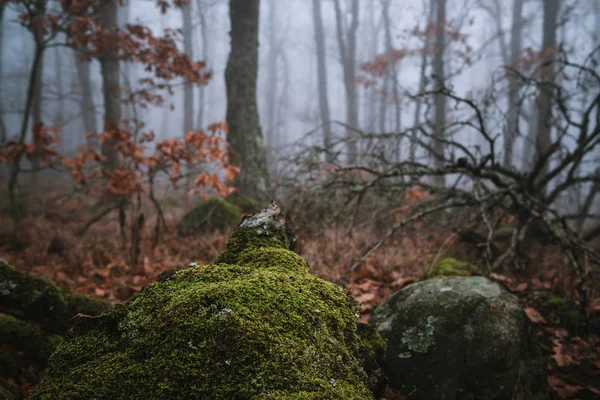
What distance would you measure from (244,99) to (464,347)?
6234mm

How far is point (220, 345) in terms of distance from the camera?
3.52 ft

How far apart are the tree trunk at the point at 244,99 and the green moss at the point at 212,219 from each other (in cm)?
94

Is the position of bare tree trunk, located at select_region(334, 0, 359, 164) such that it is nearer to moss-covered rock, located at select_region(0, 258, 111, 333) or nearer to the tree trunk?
the tree trunk

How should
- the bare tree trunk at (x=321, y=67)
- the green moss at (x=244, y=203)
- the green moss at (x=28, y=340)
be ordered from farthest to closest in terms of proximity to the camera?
the bare tree trunk at (x=321, y=67) < the green moss at (x=244, y=203) < the green moss at (x=28, y=340)

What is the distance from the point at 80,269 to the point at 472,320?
459 centimetres

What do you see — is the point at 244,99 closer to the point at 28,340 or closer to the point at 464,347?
the point at 28,340

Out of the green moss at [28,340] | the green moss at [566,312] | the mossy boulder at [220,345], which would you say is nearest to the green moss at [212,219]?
the green moss at [28,340]

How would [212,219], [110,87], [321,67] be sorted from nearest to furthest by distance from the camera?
[212,219] < [110,87] < [321,67]

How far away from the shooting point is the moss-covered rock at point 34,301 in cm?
195

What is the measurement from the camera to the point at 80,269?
449 cm

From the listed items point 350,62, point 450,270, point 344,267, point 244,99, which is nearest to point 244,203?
point 244,99

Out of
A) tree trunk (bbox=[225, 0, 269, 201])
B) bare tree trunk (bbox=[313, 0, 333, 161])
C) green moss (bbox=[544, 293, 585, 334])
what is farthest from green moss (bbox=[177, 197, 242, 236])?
bare tree trunk (bbox=[313, 0, 333, 161])

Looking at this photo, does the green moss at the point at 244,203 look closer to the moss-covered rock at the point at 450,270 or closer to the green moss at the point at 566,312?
the moss-covered rock at the point at 450,270

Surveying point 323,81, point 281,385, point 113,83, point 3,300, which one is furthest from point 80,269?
point 323,81
